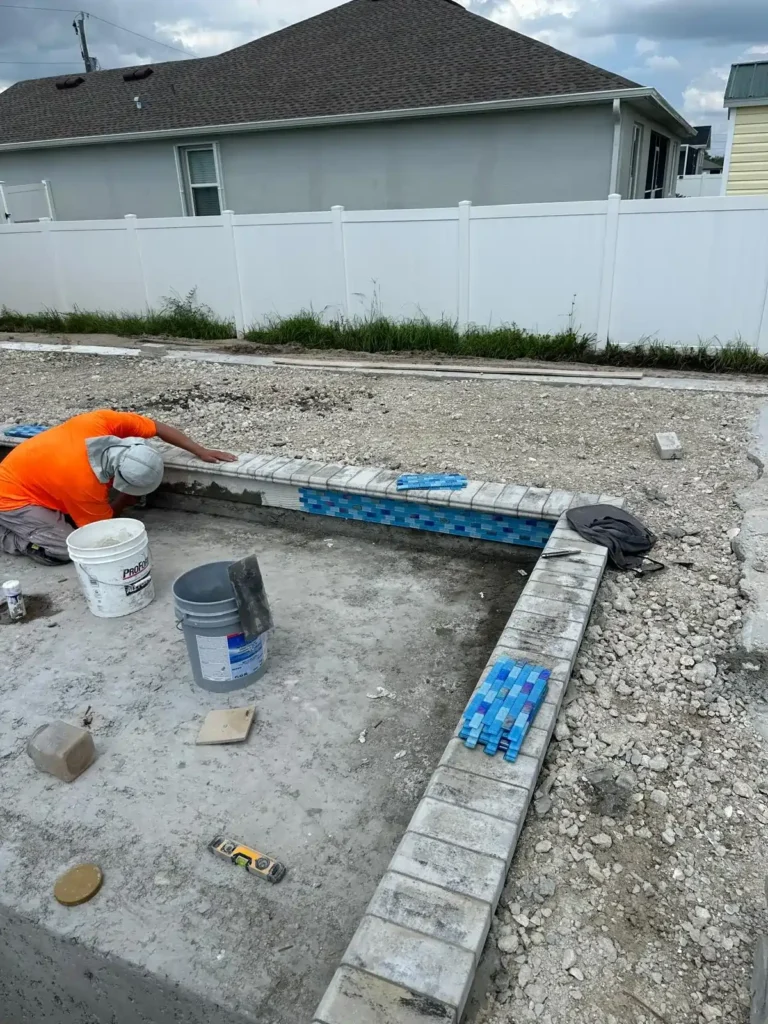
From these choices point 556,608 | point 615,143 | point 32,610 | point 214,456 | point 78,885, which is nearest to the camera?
point 78,885

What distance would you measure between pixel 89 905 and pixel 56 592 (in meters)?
2.00

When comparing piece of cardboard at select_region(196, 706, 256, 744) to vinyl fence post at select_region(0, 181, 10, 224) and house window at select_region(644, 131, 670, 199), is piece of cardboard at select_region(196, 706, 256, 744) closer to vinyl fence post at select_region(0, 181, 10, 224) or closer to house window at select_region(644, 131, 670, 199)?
house window at select_region(644, 131, 670, 199)

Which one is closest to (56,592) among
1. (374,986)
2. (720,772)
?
(374,986)

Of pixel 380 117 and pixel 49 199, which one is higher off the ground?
pixel 380 117

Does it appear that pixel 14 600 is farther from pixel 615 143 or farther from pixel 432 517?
pixel 615 143

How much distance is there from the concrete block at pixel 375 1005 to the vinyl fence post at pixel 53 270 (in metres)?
11.3

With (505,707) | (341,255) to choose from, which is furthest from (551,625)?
(341,255)

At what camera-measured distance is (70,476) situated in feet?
11.9

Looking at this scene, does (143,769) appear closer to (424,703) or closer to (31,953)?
(31,953)

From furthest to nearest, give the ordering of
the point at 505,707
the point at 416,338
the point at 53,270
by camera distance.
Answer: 1. the point at 53,270
2. the point at 416,338
3. the point at 505,707

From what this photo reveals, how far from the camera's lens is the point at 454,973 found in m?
1.47

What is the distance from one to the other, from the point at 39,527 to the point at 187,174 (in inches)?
385

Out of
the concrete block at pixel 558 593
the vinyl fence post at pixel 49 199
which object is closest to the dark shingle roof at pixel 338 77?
the vinyl fence post at pixel 49 199

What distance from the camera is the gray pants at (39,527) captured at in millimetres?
3812
